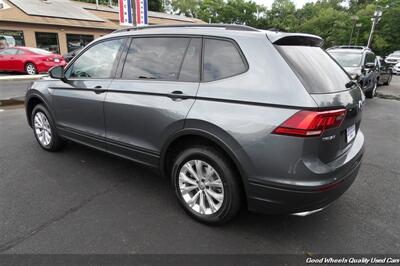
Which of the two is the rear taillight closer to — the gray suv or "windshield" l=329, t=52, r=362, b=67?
the gray suv

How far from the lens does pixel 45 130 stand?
176 inches

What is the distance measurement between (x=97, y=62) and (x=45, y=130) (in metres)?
1.62

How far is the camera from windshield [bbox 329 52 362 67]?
8.83 m

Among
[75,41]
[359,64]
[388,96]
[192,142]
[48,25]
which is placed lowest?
[388,96]

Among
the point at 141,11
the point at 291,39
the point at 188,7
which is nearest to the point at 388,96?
the point at 141,11

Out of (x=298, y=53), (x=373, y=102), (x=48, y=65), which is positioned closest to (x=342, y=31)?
(x=373, y=102)

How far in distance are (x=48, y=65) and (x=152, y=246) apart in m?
14.9

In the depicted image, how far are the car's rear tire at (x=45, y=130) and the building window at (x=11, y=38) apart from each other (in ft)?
67.4

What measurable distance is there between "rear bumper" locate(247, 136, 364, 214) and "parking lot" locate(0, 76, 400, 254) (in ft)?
1.32

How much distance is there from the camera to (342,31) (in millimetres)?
44344

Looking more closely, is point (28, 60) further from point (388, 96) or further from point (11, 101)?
point (388, 96)

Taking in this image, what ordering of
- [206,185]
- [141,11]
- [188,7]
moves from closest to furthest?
[206,185]
[141,11]
[188,7]

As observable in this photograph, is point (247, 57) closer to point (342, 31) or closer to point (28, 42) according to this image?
point (28, 42)

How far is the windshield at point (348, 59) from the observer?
29.0ft
